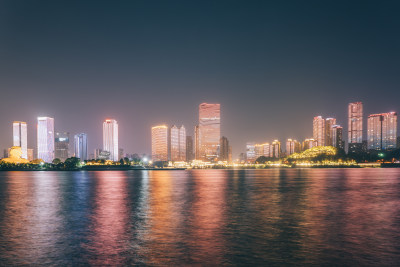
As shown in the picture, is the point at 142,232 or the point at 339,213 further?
the point at 339,213

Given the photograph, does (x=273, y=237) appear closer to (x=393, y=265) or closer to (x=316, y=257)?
(x=316, y=257)

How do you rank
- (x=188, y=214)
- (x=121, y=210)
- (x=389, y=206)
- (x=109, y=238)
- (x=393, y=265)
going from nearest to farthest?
(x=393, y=265)
(x=109, y=238)
(x=188, y=214)
(x=121, y=210)
(x=389, y=206)

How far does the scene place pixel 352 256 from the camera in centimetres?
1820

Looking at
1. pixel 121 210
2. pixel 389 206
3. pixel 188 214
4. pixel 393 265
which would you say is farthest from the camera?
pixel 389 206

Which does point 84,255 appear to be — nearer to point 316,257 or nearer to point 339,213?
point 316,257

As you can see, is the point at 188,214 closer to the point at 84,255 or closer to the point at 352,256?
the point at 84,255

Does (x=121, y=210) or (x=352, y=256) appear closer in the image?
(x=352, y=256)

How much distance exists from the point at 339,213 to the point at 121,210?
23376 mm

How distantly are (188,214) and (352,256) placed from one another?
18.4 m

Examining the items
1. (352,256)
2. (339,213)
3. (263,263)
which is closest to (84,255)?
(263,263)

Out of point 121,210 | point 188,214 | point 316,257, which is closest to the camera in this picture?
point 316,257

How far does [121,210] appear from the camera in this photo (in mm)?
36938

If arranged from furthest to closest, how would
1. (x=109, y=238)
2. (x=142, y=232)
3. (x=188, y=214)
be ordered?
(x=188, y=214), (x=142, y=232), (x=109, y=238)

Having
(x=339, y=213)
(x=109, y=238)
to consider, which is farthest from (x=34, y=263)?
(x=339, y=213)
